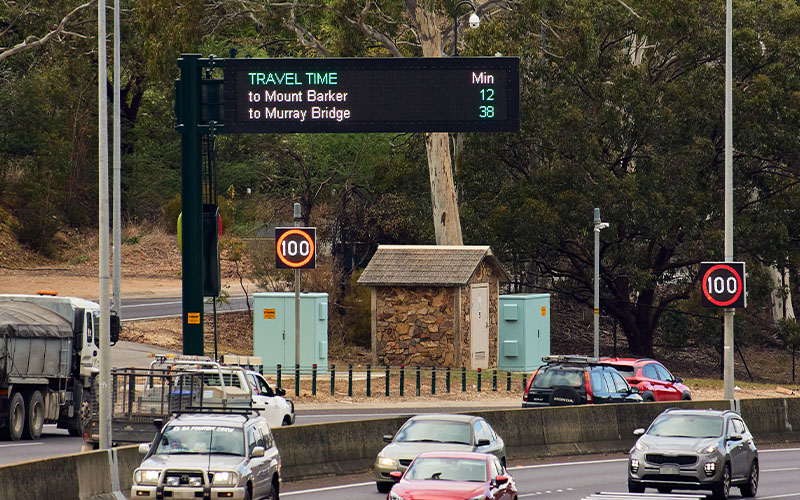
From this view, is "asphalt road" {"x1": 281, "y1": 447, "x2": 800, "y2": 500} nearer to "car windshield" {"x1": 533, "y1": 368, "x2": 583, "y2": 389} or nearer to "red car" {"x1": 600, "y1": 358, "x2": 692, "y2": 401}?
"car windshield" {"x1": 533, "y1": 368, "x2": 583, "y2": 389}

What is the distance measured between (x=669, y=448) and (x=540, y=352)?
25.7 metres

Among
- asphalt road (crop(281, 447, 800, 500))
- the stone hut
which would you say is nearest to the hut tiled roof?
the stone hut

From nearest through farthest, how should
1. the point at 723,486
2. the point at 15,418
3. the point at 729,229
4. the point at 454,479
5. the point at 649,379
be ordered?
the point at 454,479
the point at 723,486
the point at 15,418
the point at 729,229
the point at 649,379

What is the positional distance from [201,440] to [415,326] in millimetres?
27642

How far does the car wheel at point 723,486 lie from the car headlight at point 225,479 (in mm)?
8380

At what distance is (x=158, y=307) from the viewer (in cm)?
5178

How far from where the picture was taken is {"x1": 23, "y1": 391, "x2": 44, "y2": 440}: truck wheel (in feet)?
89.2

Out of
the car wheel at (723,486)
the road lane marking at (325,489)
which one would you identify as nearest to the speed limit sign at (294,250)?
the road lane marking at (325,489)

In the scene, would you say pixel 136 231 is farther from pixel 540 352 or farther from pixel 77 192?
pixel 540 352

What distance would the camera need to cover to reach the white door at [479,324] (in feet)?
148

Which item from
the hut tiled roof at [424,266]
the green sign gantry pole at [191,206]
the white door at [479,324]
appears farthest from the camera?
the white door at [479,324]

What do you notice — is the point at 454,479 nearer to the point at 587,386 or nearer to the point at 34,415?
the point at 587,386

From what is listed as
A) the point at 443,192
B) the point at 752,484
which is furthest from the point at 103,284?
the point at 443,192

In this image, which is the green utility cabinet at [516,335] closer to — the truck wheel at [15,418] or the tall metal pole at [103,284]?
the truck wheel at [15,418]
